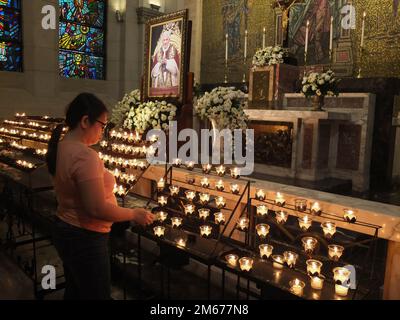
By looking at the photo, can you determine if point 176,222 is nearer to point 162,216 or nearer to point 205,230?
point 162,216

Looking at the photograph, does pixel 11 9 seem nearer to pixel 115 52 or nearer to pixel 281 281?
pixel 115 52

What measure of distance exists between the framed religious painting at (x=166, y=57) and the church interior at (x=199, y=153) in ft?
0.11

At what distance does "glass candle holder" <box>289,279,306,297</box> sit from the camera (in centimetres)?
243

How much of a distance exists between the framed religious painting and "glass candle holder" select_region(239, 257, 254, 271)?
406cm

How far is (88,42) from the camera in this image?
1323 centimetres

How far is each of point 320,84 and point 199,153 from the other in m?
3.00

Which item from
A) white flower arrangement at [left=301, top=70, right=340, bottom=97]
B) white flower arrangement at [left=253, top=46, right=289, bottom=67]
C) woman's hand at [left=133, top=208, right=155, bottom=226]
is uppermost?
white flower arrangement at [left=253, top=46, right=289, bottom=67]

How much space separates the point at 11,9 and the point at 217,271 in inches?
431

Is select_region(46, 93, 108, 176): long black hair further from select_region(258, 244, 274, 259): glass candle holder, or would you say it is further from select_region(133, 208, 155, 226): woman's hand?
select_region(258, 244, 274, 259): glass candle holder

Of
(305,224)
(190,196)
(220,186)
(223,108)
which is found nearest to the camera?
(305,224)

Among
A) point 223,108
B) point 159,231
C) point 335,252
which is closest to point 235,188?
point 159,231

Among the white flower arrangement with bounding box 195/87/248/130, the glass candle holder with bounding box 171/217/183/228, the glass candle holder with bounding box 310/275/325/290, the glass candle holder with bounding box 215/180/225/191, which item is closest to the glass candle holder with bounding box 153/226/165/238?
A: the glass candle holder with bounding box 171/217/183/228

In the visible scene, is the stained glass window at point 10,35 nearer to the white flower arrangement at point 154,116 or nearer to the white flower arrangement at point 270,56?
the white flower arrangement at point 154,116

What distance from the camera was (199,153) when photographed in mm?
8273
